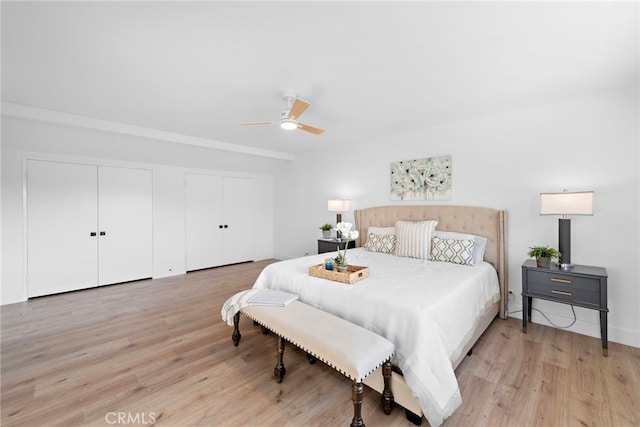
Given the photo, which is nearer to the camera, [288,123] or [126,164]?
[288,123]

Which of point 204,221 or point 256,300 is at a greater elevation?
point 204,221

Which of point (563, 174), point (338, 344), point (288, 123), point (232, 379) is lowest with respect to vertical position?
point (232, 379)

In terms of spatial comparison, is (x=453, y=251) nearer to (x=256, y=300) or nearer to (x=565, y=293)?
(x=565, y=293)

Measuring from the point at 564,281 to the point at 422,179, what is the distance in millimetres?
1971

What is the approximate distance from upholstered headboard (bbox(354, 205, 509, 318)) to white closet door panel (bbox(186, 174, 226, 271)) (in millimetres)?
3521

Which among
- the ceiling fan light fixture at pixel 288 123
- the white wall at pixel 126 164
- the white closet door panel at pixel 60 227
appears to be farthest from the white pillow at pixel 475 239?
the white closet door panel at pixel 60 227

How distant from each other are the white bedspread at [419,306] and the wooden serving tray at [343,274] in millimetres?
52

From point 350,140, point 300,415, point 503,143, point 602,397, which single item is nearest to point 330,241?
point 350,140

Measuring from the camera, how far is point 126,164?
454 centimetres

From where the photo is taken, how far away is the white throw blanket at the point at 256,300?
2.33 m

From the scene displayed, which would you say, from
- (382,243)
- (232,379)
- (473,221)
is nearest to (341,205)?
(382,243)

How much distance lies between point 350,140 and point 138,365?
4.09 m

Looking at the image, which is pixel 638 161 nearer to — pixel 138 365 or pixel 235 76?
pixel 235 76

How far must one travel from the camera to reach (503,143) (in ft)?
10.6
